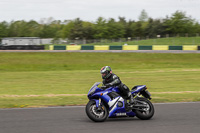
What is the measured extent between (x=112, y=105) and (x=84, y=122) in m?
0.86

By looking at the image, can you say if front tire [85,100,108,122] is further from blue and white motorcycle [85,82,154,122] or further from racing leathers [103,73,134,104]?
racing leathers [103,73,134,104]

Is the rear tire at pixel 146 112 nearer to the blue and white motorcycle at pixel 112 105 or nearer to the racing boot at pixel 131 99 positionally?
the blue and white motorcycle at pixel 112 105

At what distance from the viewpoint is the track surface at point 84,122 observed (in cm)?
738

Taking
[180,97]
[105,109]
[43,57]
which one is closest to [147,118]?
[105,109]

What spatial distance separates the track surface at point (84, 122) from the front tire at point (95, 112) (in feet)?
0.46

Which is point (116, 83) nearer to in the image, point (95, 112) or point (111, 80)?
point (111, 80)

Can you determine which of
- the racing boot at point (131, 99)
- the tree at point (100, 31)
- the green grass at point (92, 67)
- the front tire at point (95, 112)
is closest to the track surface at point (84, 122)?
the front tire at point (95, 112)

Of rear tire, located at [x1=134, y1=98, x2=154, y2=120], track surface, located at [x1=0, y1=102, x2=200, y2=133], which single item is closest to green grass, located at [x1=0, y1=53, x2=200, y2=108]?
track surface, located at [x1=0, y1=102, x2=200, y2=133]

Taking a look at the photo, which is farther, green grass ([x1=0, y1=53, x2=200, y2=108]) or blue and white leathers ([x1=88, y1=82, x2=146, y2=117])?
green grass ([x1=0, y1=53, x2=200, y2=108])

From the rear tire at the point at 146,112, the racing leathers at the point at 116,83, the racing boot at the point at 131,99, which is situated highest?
the racing leathers at the point at 116,83

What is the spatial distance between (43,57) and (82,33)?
209ft

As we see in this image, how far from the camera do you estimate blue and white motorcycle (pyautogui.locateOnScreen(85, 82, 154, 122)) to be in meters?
8.14

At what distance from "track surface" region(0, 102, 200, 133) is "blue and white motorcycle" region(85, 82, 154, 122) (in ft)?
0.63

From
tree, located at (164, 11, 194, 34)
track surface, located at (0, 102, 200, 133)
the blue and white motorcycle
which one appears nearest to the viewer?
track surface, located at (0, 102, 200, 133)
